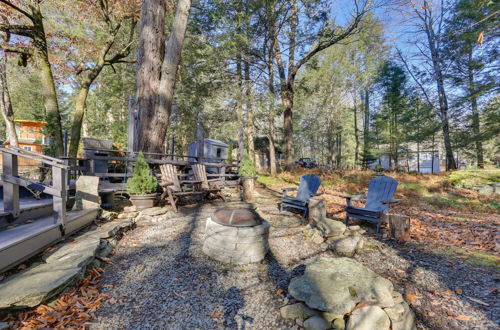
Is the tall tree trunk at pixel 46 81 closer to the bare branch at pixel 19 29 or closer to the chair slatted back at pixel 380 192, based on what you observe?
the bare branch at pixel 19 29

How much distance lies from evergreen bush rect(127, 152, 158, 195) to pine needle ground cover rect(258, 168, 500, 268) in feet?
13.8

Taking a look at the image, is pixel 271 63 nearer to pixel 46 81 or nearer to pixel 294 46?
pixel 294 46

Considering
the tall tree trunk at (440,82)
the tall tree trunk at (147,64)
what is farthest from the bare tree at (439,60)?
the tall tree trunk at (147,64)

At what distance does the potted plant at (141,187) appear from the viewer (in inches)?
181

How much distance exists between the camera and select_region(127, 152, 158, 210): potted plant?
4598 mm

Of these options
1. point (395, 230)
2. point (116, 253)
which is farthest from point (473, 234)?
point (116, 253)

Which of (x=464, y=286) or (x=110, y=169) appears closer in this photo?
(x=464, y=286)

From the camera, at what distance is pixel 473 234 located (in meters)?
3.84

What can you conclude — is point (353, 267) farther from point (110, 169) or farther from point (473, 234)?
point (110, 169)

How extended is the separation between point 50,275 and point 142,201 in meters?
2.63

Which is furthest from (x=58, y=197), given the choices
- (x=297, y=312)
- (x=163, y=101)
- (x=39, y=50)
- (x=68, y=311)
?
(x=39, y=50)

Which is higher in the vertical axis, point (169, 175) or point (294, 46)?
point (294, 46)

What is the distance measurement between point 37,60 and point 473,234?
12.3 metres

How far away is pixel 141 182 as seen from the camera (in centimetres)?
462
